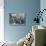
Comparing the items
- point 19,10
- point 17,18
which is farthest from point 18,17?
point 19,10

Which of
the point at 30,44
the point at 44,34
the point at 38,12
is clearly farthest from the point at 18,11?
the point at 44,34

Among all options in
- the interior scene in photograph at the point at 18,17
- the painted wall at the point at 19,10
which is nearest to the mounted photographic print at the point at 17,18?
the interior scene in photograph at the point at 18,17

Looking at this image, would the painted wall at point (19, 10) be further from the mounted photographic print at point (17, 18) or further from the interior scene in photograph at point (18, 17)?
the mounted photographic print at point (17, 18)

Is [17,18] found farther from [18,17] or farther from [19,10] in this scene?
[19,10]

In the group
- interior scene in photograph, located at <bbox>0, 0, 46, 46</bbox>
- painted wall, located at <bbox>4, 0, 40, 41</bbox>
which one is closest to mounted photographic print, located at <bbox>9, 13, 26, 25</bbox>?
interior scene in photograph, located at <bbox>0, 0, 46, 46</bbox>

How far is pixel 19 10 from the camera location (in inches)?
217

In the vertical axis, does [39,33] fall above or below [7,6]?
below

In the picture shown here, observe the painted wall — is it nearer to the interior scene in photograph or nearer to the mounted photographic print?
the interior scene in photograph

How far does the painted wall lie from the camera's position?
5480 mm

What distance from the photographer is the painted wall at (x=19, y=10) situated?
18.0ft

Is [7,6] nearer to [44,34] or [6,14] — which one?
[6,14]

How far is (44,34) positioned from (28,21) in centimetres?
296

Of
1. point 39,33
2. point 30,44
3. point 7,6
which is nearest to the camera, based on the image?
point 39,33

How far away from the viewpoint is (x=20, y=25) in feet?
18.2
